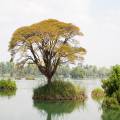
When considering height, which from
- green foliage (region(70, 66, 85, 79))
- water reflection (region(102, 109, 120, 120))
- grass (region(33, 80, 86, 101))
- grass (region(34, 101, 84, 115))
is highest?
green foliage (region(70, 66, 85, 79))

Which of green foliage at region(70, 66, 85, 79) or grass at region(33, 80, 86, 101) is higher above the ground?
green foliage at region(70, 66, 85, 79)

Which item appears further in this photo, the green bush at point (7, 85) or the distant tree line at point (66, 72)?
the distant tree line at point (66, 72)

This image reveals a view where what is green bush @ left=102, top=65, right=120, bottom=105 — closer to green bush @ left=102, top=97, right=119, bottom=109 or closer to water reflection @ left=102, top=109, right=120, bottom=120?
green bush @ left=102, top=97, right=119, bottom=109

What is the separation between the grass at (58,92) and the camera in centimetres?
3238

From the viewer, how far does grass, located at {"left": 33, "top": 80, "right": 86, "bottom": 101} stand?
32375 millimetres

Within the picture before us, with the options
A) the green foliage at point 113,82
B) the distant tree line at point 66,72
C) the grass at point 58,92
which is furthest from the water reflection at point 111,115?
the distant tree line at point 66,72

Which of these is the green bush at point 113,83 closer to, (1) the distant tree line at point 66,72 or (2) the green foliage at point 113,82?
(2) the green foliage at point 113,82

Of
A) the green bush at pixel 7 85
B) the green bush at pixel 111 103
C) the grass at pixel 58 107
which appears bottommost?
the grass at pixel 58 107

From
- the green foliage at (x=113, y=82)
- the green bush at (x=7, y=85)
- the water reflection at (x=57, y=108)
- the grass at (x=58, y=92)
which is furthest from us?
the green bush at (x=7, y=85)

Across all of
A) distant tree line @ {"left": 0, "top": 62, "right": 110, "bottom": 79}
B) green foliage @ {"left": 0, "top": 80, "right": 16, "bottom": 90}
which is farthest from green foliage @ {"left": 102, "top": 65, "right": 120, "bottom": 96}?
distant tree line @ {"left": 0, "top": 62, "right": 110, "bottom": 79}

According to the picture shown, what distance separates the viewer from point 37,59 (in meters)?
35.1

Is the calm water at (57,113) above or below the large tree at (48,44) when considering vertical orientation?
below

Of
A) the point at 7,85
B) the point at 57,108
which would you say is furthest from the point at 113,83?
the point at 7,85

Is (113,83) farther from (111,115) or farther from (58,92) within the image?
(58,92)
